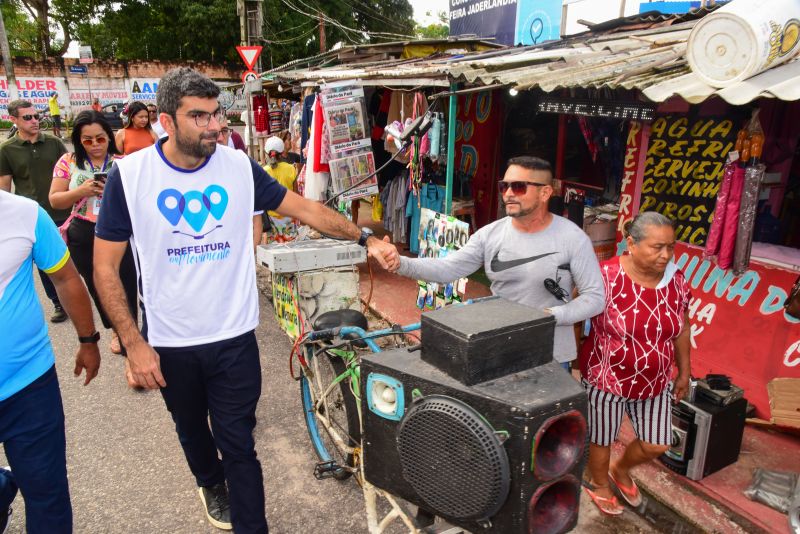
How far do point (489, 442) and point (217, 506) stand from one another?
7.30ft

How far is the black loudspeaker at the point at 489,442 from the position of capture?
146cm

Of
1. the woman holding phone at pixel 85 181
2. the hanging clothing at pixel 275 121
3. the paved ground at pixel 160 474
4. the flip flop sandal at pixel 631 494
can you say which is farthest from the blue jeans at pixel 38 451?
the hanging clothing at pixel 275 121

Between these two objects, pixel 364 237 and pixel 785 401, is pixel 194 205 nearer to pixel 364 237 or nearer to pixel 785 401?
pixel 364 237

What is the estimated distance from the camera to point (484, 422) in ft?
4.87

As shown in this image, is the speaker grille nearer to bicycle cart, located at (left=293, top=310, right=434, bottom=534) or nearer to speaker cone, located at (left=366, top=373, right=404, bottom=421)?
speaker cone, located at (left=366, top=373, right=404, bottom=421)

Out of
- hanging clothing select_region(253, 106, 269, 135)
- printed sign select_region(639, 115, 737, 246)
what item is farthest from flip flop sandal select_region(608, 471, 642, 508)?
hanging clothing select_region(253, 106, 269, 135)

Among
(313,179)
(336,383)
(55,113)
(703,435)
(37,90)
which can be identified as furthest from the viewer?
(37,90)

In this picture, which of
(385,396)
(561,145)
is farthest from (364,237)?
(561,145)

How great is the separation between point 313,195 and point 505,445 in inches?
234

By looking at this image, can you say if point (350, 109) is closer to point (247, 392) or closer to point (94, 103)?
point (247, 392)

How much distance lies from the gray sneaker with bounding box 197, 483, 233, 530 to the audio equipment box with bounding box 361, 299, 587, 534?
171 centimetres

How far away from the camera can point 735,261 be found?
4.05 meters

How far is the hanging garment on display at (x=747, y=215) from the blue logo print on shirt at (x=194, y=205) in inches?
137

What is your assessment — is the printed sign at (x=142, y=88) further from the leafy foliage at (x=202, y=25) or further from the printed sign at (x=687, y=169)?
the printed sign at (x=687, y=169)
